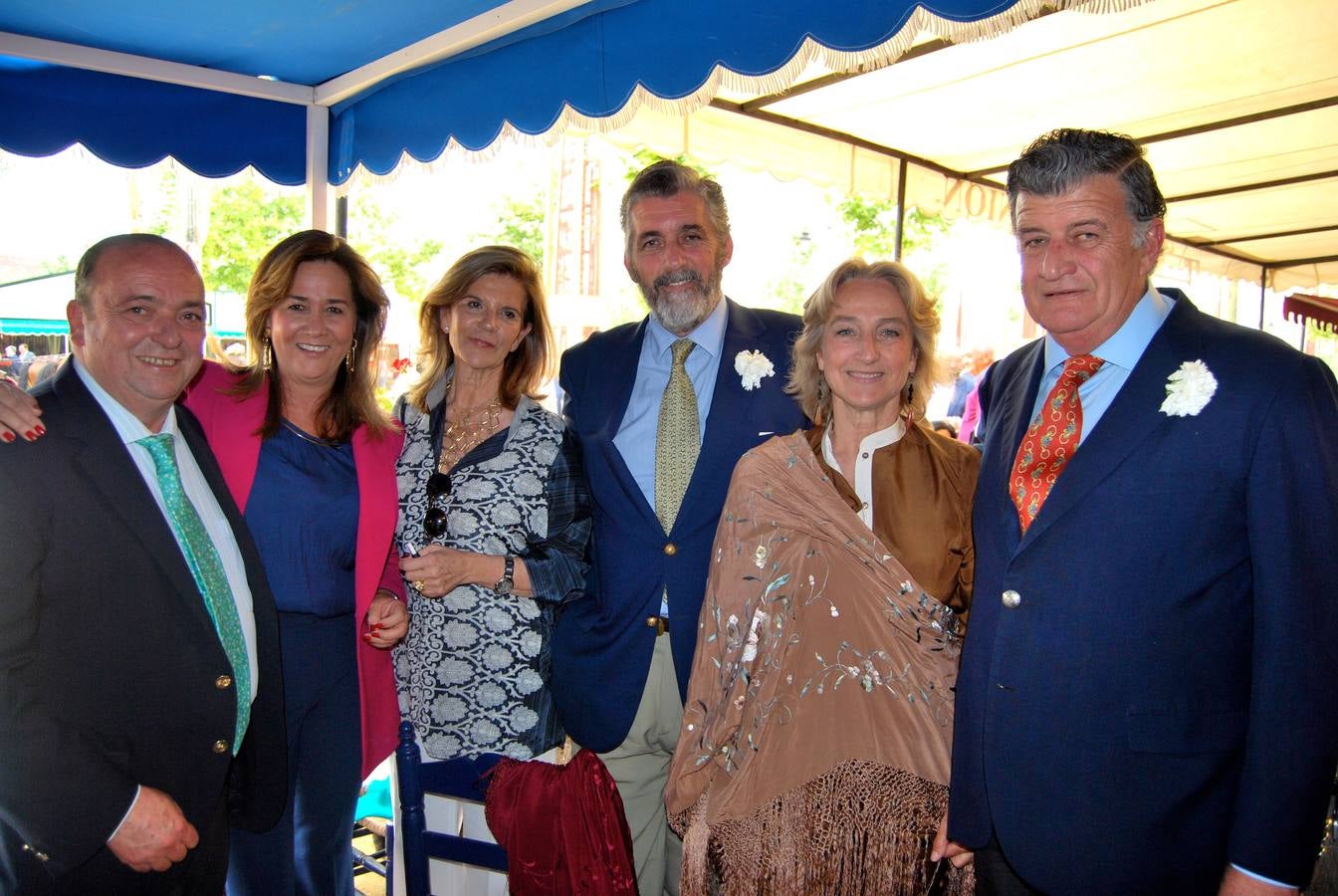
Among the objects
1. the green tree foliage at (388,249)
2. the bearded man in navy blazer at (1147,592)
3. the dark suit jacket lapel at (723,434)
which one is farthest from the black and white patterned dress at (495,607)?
the green tree foliage at (388,249)

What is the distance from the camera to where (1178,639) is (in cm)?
160

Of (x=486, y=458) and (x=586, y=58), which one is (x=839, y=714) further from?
(x=586, y=58)

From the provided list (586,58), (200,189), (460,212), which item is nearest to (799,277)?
(460,212)

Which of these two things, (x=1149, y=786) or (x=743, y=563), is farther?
(x=743, y=563)

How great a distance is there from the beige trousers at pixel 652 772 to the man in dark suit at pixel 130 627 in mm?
964

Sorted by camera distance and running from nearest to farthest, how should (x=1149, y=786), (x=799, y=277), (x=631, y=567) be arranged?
(x=1149, y=786) → (x=631, y=567) → (x=799, y=277)

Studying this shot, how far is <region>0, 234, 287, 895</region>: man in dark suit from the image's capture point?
1731 millimetres

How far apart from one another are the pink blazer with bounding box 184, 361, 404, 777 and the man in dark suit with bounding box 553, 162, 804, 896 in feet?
1.68

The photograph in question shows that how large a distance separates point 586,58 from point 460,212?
21326 millimetres

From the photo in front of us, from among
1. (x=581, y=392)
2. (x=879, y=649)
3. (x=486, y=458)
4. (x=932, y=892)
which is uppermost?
(x=581, y=392)

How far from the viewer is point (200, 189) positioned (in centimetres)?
2333

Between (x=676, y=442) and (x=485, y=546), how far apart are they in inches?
24.9

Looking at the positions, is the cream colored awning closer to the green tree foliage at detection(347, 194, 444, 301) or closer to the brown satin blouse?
the brown satin blouse

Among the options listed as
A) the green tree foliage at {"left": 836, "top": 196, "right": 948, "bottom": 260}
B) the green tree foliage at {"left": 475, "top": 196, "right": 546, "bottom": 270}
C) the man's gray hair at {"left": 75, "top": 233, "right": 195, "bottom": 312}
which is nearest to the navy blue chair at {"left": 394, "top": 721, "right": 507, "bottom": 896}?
the man's gray hair at {"left": 75, "top": 233, "right": 195, "bottom": 312}
